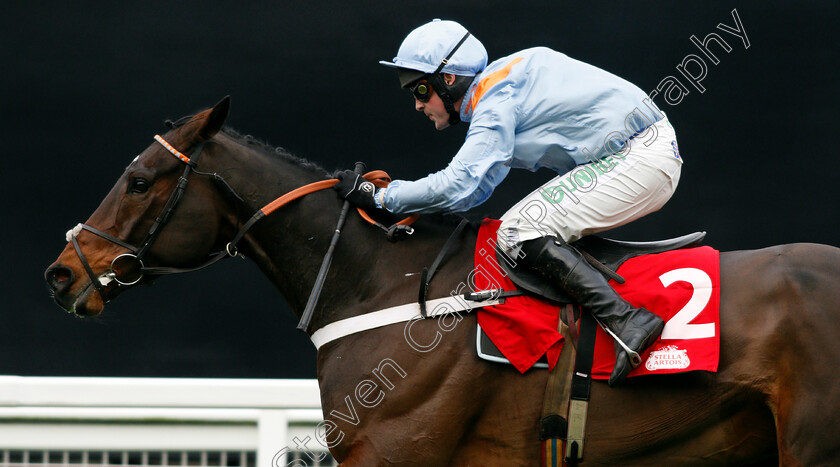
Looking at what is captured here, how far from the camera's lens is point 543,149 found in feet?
10.3

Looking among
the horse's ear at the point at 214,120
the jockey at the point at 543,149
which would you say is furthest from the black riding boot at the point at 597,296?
the horse's ear at the point at 214,120

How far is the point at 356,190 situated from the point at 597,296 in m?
0.86

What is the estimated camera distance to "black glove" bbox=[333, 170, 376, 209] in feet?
10.5

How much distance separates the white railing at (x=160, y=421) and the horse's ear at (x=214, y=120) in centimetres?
106

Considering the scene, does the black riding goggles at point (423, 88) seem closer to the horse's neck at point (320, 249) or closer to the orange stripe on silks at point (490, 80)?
the orange stripe on silks at point (490, 80)

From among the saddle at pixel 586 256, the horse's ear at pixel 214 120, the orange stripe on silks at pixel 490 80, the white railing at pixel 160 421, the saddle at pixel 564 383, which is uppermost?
the orange stripe on silks at pixel 490 80

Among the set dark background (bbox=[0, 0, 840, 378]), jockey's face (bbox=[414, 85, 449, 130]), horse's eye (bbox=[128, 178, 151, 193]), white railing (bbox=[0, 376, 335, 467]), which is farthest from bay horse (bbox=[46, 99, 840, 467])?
dark background (bbox=[0, 0, 840, 378])

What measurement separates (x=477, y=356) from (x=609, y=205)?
25.0 inches

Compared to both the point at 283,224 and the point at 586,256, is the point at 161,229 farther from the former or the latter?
the point at 586,256

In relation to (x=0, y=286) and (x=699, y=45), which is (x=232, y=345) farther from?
(x=699, y=45)

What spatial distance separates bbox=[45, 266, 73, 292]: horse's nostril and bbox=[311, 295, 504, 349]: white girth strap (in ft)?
2.77

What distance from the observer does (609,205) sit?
10.1 ft

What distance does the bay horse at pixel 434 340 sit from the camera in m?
2.84

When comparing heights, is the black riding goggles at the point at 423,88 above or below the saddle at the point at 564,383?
above
